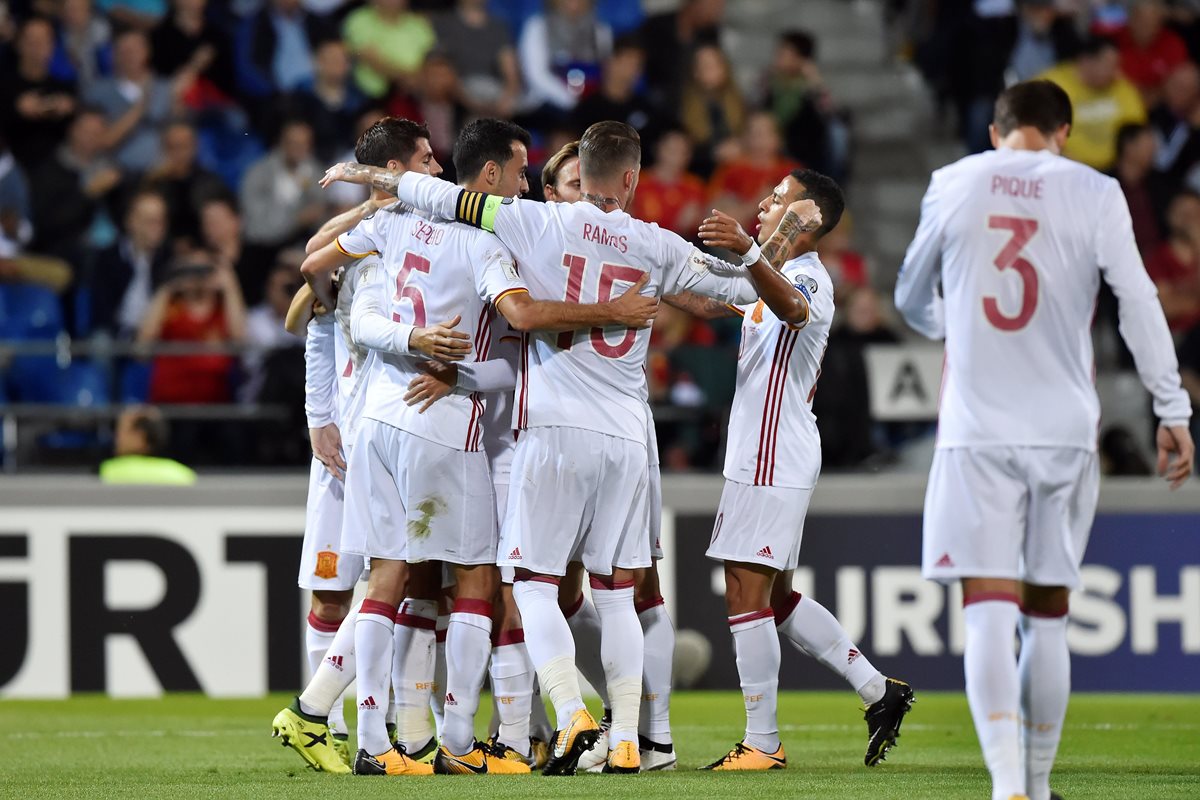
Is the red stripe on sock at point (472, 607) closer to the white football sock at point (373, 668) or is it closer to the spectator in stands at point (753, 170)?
the white football sock at point (373, 668)

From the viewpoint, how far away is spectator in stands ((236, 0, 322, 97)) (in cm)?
1409

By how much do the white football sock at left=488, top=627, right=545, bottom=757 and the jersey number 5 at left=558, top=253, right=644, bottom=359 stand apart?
45.7 inches

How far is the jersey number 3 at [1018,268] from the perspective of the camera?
17.6 ft

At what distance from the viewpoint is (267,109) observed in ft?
45.2

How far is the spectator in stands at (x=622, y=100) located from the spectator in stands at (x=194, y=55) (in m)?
2.70

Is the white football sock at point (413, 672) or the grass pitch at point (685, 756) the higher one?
the white football sock at point (413, 672)

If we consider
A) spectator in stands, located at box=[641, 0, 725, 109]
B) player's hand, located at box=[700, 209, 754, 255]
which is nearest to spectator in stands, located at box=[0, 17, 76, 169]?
spectator in stands, located at box=[641, 0, 725, 109]

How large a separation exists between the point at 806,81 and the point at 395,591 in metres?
9.02

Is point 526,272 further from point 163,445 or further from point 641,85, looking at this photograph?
point 641,85

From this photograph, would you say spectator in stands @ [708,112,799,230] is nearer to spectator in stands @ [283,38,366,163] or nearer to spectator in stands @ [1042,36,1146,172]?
spectator in stands @ [1042,36,1146,172]

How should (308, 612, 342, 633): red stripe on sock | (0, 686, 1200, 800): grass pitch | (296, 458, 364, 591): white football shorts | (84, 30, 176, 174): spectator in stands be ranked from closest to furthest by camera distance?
(0, 686, 1200, 800): grass pitch
(296, 458, 364, 591): white football shorts
(308, 612, 342, 633): red stripe on sock
(84, 30, 176, 174): spectator in stands

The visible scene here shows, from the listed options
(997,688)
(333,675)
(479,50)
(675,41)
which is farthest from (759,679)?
(675,41)

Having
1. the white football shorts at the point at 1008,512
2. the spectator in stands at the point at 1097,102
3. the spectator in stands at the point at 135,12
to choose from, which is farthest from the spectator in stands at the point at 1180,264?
the white football shorts at the point at 1008,512

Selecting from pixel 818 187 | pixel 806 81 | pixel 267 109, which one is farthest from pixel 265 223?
pixel 818 187
